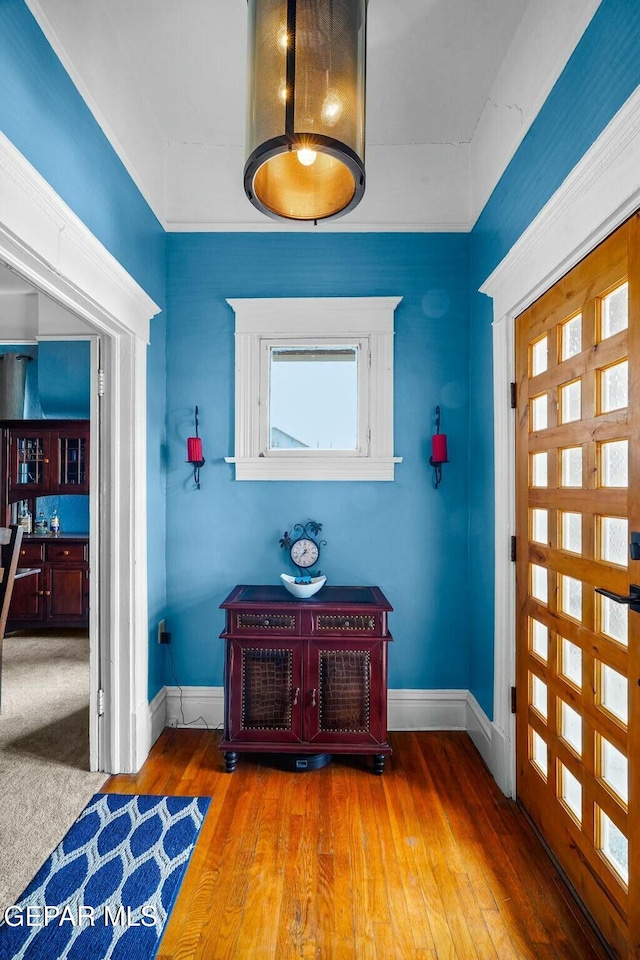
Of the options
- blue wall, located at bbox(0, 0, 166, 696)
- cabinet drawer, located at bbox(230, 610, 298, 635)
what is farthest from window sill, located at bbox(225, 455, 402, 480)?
cabinet drawer, located at bbox(230, 610, 298, 635)

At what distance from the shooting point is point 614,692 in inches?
61.2

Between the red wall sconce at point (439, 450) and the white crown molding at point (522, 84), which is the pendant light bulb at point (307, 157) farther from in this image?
the red wall sconce at point (439, 450)

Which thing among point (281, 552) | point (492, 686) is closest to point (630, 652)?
point (492, 686)

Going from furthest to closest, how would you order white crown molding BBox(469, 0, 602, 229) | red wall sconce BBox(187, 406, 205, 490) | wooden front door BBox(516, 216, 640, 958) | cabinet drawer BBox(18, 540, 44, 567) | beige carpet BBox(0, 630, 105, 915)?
1. cabinet drawer BBox(18, 540, 44, 567)
2. red wall sconce BBox(187, 406, 205, 490)
3. beige carpet BBox(0, 630, 105, 915)
4. white crown molding BBox(469, 0, 602, 229)
5. wooden front door BBox(516, 216, 640, 958)

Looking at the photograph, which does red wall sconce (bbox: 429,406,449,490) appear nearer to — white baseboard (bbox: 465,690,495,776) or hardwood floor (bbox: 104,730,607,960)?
white baseboard (bbox: 465,690,495,776)

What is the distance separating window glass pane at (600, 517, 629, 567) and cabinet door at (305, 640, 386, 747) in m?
1.21

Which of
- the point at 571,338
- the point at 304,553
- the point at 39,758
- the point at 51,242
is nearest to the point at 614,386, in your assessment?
the point at 571,338

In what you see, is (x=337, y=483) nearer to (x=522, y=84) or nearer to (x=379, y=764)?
(x=379, y=764)

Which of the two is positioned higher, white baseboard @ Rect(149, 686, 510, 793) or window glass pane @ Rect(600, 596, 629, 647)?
window glass pane @ Rect(600, 596, 629, 647)

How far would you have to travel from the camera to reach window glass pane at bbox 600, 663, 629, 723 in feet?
4.91

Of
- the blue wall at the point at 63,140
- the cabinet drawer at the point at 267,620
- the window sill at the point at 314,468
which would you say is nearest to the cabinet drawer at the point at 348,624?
the cabinet drawer at the point at 267,620

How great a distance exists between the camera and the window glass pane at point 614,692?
4.91ft

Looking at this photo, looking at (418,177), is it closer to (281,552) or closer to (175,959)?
(281,552)

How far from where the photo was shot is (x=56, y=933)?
1.57 m
